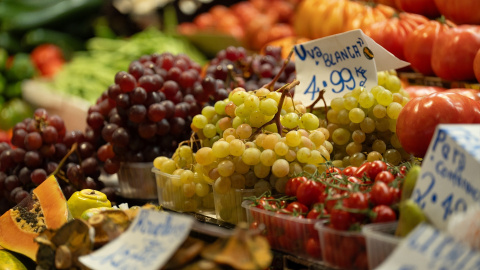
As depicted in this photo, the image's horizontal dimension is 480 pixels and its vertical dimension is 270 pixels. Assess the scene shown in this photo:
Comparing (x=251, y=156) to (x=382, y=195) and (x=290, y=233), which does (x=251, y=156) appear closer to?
(x=290, y=233)

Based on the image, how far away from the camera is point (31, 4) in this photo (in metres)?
4.38

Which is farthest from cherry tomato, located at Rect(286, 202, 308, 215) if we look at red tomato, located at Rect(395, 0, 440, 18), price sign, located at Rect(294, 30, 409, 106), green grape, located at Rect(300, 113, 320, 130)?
red tomato, located at Rect(395, 0, 440, 18)

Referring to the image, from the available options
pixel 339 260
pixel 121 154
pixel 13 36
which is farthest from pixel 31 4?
pixel 339 260

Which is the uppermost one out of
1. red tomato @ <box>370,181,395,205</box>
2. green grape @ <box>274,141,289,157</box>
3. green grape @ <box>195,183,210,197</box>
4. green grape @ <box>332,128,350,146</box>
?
green grape @ <box>274,141,289,157</box>

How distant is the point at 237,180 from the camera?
4.57ft

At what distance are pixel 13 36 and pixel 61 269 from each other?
356 centimetres

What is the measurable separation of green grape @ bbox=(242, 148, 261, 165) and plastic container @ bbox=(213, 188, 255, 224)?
8cm

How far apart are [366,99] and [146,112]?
777 millimetres

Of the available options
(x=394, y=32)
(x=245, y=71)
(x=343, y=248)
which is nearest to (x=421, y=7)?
(x=394, y=32)

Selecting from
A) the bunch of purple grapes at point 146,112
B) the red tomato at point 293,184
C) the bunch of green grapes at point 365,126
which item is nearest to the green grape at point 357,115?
the bunch of green grapes at point 365,126

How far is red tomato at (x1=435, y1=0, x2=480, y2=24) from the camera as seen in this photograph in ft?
6.65

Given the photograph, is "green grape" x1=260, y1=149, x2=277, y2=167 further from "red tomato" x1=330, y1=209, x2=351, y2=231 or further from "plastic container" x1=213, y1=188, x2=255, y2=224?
"red tomato" x1=330, y1=209, x2=351, y2=231

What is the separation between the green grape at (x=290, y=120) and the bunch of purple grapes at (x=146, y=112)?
58 centimetres

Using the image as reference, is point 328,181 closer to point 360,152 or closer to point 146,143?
point 360,152
